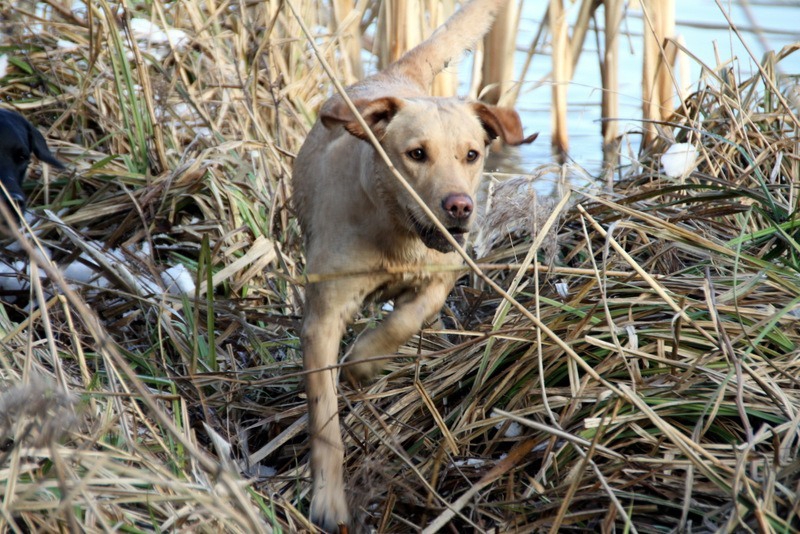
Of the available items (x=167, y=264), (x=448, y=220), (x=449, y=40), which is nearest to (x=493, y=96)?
(x=449, y=40)

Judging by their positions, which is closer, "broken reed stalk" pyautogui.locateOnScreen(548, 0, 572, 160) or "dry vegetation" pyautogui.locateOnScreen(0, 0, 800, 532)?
"dry vegetation" pyautogui.locateOnScreen(0, 0, 800, 532)

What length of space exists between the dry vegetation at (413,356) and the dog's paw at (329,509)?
57 millimetres

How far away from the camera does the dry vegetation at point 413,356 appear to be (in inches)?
76.7

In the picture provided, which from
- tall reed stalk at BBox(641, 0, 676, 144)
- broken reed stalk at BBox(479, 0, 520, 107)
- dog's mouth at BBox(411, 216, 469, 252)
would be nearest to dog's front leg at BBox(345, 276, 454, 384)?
dog's mouth at BBox(411, 216, 469, 252)

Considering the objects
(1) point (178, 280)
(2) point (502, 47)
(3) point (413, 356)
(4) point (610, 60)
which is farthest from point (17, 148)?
(4) point (610, 60)

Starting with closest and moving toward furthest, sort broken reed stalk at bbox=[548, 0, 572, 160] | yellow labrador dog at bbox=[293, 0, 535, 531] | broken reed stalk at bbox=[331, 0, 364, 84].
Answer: yellow labrador dog at bbox=[293, 0, 535, 531] → broken reed stalk at bbox=[331, 0, 364, 84] → broken reed stalk at bbox=[548, 0, 572, 160]

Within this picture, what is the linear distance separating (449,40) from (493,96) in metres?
2.95

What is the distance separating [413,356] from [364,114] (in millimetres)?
808

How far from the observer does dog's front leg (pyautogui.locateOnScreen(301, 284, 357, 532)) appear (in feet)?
8.00

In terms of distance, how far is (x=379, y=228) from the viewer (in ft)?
8.95

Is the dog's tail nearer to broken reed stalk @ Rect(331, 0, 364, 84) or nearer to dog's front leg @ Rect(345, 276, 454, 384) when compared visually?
dog's front leg @ Rect(345, 276, 454, 384)

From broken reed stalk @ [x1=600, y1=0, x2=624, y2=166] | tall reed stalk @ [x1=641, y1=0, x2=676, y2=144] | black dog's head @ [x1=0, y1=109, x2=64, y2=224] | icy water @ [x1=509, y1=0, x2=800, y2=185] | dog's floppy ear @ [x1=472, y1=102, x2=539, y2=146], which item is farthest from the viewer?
icy water @ [x1=509, y1=0, x2=800, y2=185]

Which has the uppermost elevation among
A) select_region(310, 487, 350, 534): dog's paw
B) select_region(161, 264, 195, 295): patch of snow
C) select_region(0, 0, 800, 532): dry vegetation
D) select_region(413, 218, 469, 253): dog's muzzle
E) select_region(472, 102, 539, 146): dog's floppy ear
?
select_region(472, 102, 539, 146): dog's floppy ear

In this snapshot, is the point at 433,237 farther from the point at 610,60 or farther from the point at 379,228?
the point at 610,60
